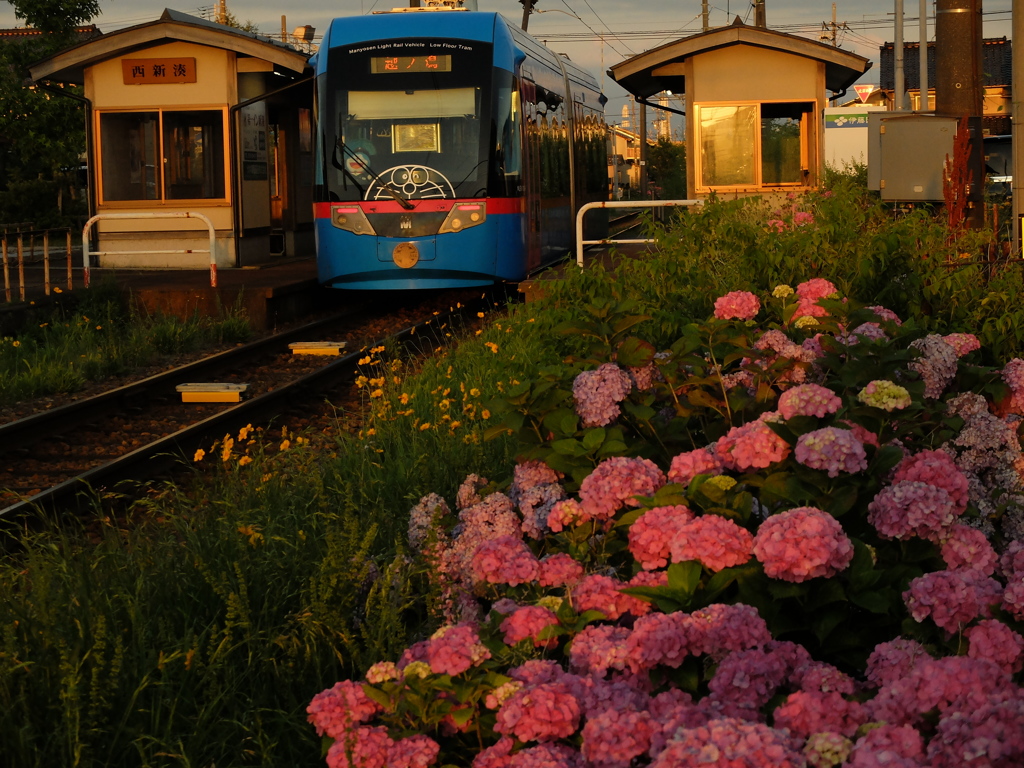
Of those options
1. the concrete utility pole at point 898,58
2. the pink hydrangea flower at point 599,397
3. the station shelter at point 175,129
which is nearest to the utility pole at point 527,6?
the concrete utility pole at point 898,58

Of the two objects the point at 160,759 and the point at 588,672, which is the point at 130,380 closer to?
the point at 160,759

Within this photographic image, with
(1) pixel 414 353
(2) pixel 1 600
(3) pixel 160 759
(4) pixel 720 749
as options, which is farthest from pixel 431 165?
(4) pixel 720 749

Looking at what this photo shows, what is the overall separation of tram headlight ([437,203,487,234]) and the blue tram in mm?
11

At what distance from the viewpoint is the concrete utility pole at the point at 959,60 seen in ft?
38.5

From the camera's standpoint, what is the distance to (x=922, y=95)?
28469 mm

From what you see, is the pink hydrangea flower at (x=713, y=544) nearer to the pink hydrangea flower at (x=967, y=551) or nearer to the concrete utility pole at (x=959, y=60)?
the pink hydrangea flower at (x=967, y=551)

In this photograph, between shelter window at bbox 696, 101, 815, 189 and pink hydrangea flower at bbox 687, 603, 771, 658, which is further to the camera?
shelter window at bbox 696, 101, 815, 189

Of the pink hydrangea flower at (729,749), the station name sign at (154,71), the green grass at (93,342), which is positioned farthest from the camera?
the station name sign at (154,71)

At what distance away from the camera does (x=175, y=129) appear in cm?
1975

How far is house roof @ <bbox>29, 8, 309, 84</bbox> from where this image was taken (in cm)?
1889

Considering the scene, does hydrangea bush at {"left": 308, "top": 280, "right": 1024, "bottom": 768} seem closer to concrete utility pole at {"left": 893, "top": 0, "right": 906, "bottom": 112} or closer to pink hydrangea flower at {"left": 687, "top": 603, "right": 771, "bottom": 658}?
pink hydrangea flower at {"left": 687, "top": 603, "right": 771, "bottom": 658}

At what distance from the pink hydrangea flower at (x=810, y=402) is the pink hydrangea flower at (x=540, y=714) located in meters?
1.28

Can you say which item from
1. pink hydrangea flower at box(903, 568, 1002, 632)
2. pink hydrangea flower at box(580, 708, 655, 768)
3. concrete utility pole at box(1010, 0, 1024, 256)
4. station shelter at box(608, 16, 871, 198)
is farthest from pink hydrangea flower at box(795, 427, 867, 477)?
station shelter at box(608, 16, 871, 198)

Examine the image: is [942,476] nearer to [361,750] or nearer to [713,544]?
[713,544]
